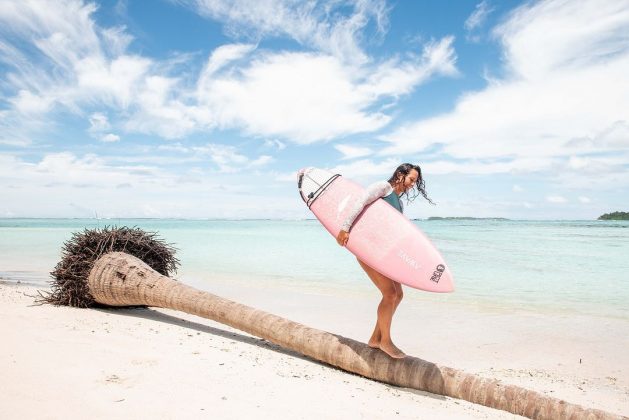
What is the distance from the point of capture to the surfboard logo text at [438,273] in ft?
11.5

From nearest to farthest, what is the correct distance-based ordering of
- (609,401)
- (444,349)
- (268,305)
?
(609,401), (444,349), (268,305)

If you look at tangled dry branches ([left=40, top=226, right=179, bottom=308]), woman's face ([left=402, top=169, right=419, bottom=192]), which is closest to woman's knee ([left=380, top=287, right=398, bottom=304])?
woman's face ([left=402, top=169, right=419, bottom=192])

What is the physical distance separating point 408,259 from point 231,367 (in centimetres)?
168

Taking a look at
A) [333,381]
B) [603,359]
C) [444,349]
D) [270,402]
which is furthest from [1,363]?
[603,359]

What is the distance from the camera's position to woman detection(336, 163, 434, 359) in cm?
350

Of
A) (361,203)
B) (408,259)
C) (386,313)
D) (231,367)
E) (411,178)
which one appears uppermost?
(411,178)

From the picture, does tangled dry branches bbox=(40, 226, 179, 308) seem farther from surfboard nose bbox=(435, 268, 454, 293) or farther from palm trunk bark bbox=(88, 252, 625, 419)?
surfboard nose bbox=(435, 268, 454, 293)

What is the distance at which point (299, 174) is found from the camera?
443 centimetres

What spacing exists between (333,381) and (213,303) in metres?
1.63

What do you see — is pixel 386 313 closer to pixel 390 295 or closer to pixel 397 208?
pixel 390 295

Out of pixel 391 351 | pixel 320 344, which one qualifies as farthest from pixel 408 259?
pixel 320 344

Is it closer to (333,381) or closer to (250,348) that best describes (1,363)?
(250,348)

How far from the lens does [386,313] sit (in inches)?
138

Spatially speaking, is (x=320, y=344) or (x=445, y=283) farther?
(x=320, y=344)
